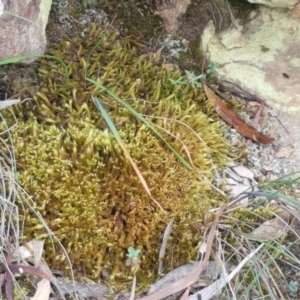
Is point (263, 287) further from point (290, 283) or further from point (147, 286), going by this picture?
point (147, 286)

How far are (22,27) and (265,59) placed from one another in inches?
37.5

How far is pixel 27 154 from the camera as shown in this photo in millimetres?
1581

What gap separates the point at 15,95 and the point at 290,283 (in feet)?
3.68

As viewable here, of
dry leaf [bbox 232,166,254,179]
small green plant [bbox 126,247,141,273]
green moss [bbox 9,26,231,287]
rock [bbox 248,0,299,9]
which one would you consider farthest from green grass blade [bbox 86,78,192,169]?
rock [bbox 248,0,299,9]

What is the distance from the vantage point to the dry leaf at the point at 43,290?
143 cm

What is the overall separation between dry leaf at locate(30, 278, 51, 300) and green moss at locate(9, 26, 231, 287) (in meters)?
0.07

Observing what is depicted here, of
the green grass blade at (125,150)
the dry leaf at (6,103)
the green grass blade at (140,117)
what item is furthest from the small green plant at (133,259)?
the dry leaf at (6,103)

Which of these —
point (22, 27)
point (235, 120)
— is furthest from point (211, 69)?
point (22, 27)

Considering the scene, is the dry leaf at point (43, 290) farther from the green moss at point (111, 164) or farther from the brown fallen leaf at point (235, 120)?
the brown fallen leaf at point (235, 120)

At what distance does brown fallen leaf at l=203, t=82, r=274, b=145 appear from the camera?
1.84 m

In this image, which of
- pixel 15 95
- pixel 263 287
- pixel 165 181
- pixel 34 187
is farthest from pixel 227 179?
pixel 15 95

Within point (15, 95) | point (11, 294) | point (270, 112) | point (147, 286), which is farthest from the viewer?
point (270, 112)

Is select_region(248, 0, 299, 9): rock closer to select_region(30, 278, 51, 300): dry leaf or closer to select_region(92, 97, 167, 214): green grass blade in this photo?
select_region(92, 97, 167, 214): green grass blade

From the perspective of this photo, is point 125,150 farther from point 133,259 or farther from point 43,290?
point 43,290
